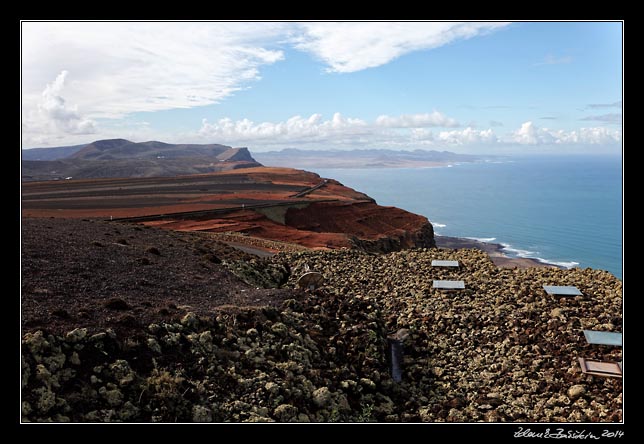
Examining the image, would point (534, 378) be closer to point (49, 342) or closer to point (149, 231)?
point (49, 342)

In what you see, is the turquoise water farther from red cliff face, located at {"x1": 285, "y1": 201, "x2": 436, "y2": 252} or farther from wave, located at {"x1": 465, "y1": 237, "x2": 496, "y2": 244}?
red cliff face, located at {"x1": 285, "y1": 201, "x2": 436, "y2": 252}

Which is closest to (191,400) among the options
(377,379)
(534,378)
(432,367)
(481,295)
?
(377,379)

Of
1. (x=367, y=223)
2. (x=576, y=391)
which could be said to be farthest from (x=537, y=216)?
(x=576, y=391)

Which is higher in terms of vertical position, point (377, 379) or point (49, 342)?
point (49, 342)

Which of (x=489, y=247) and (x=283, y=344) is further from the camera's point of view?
(x=489, y=247)

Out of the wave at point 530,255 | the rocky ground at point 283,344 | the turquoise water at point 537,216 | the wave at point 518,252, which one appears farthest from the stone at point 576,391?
the wave at point 518,252

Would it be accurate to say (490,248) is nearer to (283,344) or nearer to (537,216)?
(537,216)

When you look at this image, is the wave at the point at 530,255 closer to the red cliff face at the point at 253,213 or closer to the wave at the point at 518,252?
the wave at the point at 518,252
